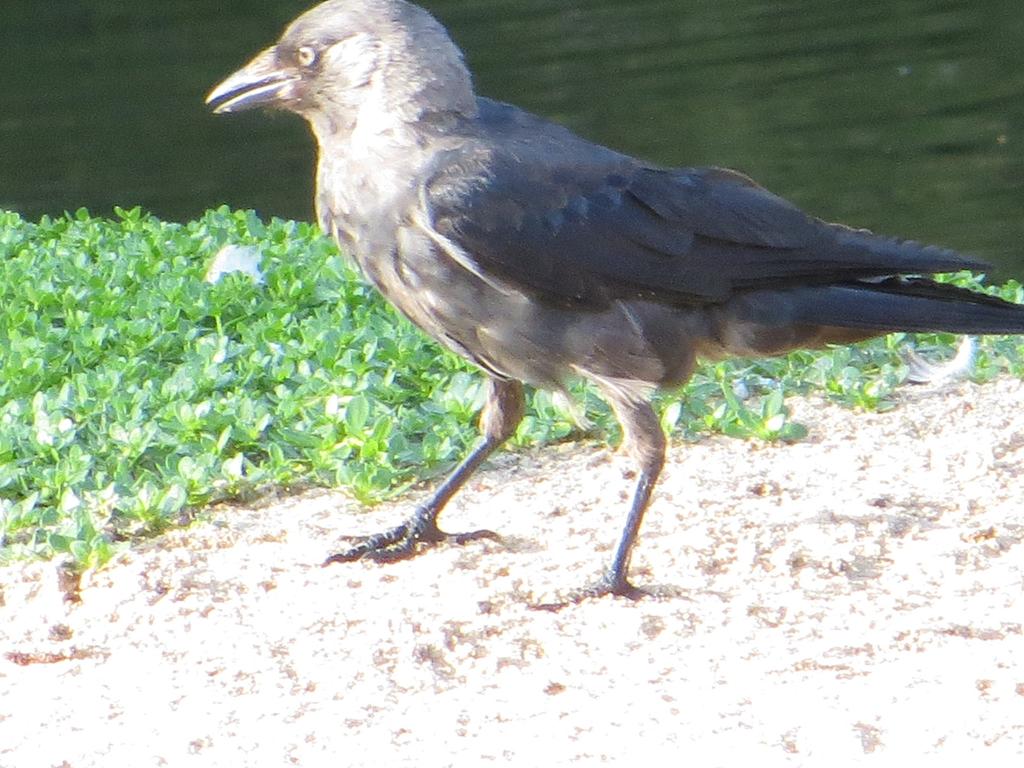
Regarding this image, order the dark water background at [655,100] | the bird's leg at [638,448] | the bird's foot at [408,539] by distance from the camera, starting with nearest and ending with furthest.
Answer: the bird's leg at [638,448] → the bird's foot at [408,539] → the dark water background at [655,100]

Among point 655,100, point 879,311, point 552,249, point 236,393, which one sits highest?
point 552,249

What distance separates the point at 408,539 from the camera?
445 centimetres

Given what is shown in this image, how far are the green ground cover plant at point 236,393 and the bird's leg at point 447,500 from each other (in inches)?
11.0

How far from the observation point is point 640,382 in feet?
14.2

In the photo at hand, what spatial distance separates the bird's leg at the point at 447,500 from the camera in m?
4.41

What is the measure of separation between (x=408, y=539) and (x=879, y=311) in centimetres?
131

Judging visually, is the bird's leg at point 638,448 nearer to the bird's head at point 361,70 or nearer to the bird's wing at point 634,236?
the bird's wing at point 634,236

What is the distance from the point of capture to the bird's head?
4434mm

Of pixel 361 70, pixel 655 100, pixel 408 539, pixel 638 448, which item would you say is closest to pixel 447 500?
pixel 408 539

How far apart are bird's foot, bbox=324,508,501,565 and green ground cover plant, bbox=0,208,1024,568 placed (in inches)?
11.8

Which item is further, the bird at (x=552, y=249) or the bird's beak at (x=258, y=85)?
the bird's beak at (x=258, y=85)

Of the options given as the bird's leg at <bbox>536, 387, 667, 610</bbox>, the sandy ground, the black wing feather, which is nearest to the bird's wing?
the black wing feather

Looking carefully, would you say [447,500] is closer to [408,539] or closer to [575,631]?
[408,539]

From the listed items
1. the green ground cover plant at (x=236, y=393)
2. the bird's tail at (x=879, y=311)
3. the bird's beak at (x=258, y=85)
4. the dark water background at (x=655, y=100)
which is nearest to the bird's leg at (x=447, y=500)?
the green ground cover plant at (x=236, y=393)
